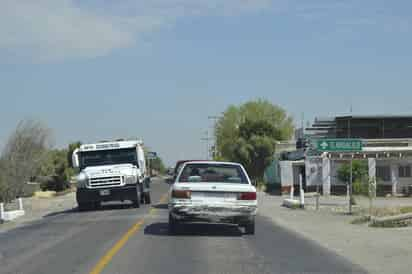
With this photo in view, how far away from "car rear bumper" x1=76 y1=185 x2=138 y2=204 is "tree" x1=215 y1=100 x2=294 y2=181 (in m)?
41.0

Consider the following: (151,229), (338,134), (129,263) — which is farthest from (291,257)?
(338,134)

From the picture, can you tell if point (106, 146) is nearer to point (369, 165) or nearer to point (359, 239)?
point (359, 239)

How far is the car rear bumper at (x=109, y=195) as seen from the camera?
30641 millimetres

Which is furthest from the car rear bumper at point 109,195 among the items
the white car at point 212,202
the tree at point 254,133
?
the tree at point 254,133

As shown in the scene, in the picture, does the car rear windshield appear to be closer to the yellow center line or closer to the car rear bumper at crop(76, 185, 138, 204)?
the yellow center line

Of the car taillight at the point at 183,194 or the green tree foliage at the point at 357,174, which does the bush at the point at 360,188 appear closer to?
the green tree foliage at the point at 357,174

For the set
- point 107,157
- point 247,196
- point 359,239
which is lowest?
point 359,239

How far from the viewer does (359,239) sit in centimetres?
1798

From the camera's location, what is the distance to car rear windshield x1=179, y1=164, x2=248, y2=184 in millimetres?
18469

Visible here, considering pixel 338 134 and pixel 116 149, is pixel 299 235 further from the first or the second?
pixel 338 134

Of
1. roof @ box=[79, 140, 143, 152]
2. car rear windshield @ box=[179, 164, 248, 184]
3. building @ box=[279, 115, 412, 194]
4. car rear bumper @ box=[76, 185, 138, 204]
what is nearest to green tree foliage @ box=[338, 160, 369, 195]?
building @ box=[279, 115, 412, 194]

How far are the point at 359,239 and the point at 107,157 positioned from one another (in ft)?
53.1

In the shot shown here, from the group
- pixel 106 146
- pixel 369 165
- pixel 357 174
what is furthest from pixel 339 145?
pixel 369 165

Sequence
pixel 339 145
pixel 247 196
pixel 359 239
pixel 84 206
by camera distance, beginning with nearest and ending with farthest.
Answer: pixel 247 196, pixel 359 239, pixel 339 145, pixel 84 206
